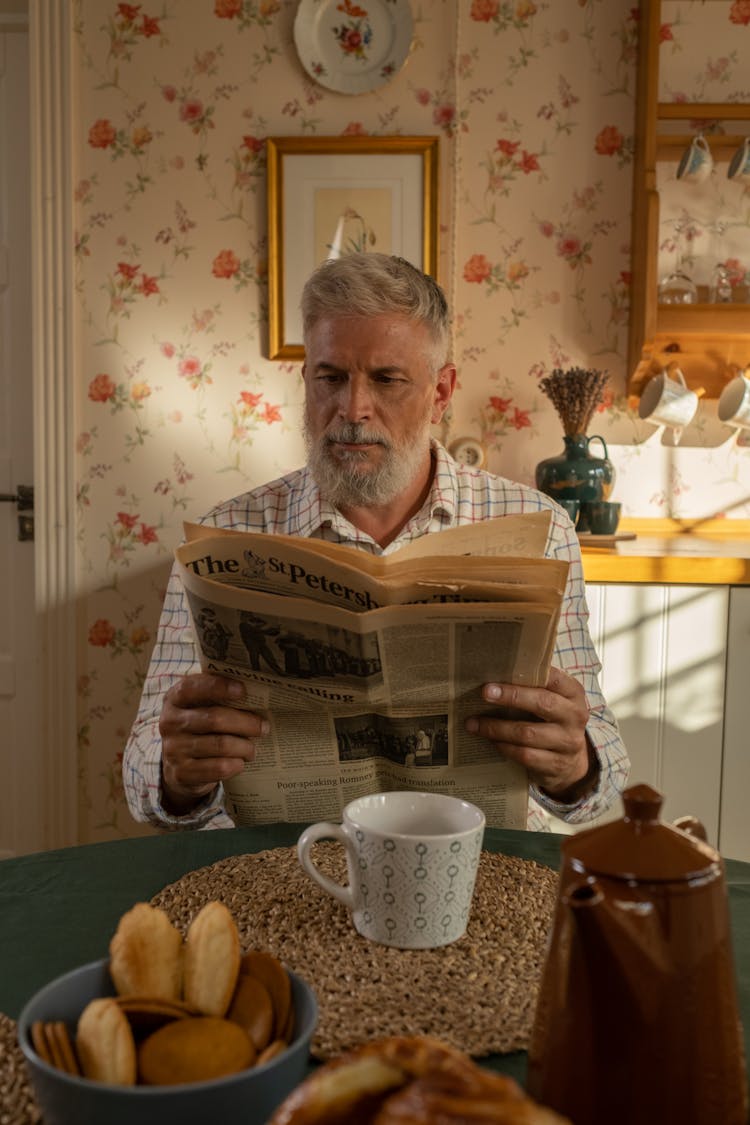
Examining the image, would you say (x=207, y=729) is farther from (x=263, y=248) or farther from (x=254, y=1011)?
(x=263, y=248)

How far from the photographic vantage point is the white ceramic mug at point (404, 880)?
703mm

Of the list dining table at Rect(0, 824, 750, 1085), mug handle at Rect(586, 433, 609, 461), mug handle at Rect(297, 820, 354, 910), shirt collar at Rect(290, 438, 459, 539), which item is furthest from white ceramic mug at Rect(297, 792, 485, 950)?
mug handle at Rect(586, 433, 609, 461)

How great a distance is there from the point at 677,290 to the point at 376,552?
1.22 metres

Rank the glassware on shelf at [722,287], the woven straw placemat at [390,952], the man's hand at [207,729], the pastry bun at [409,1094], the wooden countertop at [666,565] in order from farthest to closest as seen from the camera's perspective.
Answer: the glassware on shelf at [722,287], the wooden countertop at [666,565], the man's hand at [207,729], the woven straw placemat at [390,952], the pastry bun at [409,1094]

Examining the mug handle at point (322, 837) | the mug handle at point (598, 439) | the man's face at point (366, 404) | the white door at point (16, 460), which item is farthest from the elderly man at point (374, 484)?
the white door at point (16, 460)

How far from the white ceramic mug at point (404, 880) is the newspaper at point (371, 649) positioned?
8.5 inches

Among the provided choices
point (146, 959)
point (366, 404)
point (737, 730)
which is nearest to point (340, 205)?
point (366, 404)

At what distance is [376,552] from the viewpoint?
5.15 ft

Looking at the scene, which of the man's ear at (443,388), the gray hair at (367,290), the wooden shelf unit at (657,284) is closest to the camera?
the gray hair at (367,290)

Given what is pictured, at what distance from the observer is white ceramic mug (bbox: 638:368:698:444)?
2361mm

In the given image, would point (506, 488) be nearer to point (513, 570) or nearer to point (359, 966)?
point (513, 570)

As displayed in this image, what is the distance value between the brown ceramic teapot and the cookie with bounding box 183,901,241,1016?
15 centimetres

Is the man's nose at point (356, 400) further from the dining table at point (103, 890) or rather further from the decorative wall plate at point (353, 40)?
the decorative wall plate at point (353, 40)

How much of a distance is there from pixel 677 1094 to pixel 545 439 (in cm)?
220
